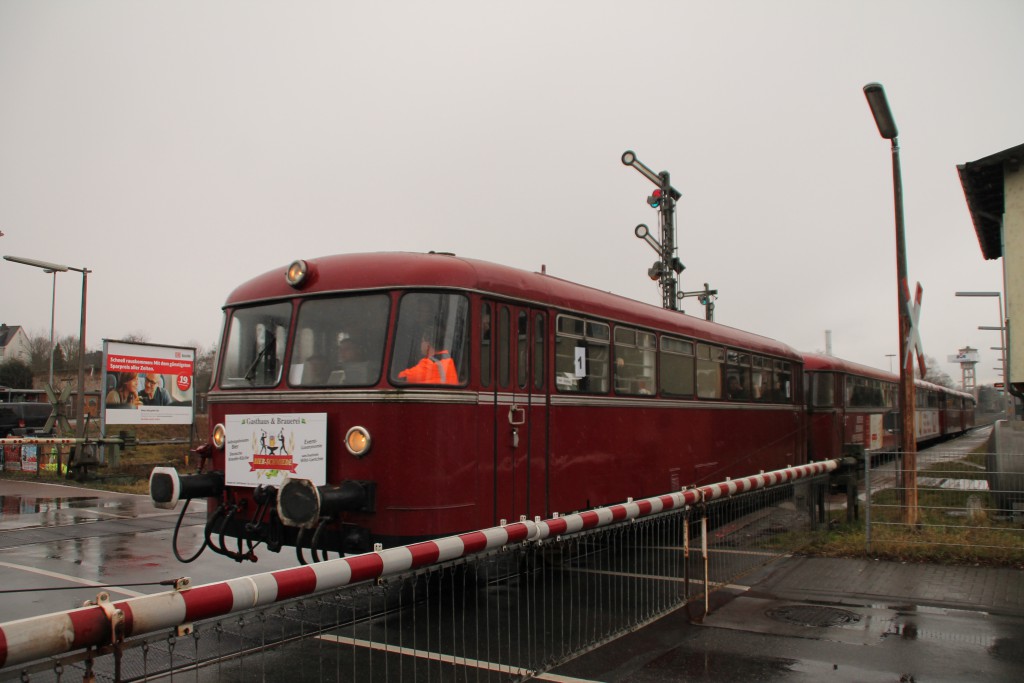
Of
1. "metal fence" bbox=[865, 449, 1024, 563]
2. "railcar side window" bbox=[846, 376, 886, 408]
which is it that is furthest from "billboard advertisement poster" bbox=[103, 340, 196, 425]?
"railcar side window" bbox=[846, 376, 886, 408]

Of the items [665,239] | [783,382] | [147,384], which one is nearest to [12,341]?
[147,384]

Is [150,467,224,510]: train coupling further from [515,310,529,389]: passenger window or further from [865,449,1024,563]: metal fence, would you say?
[865,449,1024,563]: metal fence

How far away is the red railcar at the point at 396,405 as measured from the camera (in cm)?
722

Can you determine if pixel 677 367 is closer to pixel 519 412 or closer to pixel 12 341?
pixel 519 412

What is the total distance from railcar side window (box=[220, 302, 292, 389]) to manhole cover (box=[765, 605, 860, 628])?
5.14m

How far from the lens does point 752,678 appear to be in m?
5.84

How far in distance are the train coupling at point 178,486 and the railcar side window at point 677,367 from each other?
6.24m

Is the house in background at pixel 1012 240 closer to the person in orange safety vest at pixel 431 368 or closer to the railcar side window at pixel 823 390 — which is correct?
the railcar side window at pixel 823 390

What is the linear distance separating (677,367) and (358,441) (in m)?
6.22

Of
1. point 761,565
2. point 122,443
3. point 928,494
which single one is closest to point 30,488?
point 122,443

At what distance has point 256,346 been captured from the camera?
8.30 meters

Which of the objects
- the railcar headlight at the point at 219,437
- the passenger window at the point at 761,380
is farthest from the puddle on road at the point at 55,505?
the passenger window at the point at 761,380

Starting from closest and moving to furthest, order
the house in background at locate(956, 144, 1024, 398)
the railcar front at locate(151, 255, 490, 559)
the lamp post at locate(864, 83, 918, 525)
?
the railcar front at locate(151, 255, 490, 559), the lamp post at locate(864, 83, 918, 525), the house in background at locate(956, 144, 1024, 398)

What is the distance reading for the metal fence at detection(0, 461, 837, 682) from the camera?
358cm
